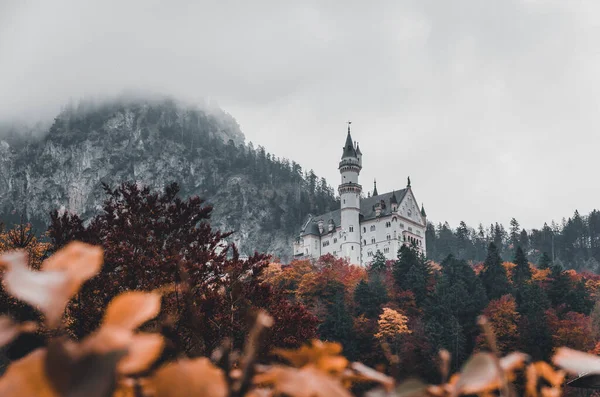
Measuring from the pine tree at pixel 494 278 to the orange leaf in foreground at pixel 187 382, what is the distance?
159 feet

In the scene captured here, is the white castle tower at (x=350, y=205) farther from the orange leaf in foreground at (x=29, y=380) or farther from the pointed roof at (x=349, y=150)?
the orange leaf in foreground at (x=29, y=380)

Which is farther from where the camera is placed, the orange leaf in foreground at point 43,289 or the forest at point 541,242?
the forest at point 541,242

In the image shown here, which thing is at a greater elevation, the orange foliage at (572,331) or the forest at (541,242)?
the forest at (541,242)

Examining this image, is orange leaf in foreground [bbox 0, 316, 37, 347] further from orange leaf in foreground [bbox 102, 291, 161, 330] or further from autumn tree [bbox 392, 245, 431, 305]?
autumn tree [bbox 392, 245, 431, 305]

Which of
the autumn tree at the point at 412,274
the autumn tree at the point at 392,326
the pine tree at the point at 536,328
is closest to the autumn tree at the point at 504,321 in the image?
the pine tree at the point at 536,328

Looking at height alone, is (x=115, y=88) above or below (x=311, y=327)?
above

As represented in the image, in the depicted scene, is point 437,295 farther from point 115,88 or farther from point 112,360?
point 115,88

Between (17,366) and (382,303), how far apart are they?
45.4m

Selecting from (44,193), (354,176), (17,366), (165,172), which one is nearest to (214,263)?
(17,366)

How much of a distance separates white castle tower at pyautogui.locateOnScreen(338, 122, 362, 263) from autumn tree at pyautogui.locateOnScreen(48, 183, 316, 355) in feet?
206

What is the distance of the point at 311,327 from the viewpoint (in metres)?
11.2

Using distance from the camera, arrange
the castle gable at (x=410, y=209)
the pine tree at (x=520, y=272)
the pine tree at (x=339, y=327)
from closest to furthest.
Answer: the pine tree at (x=339, y=327), the pine tree at (x=520, y=272), the castle gable at (x=410, y=209)

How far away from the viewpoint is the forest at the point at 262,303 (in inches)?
20.2

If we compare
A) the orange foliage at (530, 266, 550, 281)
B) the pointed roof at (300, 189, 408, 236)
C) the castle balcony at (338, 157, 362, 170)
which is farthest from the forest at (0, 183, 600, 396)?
the castle balcony at (338, 157, 362, 170)
